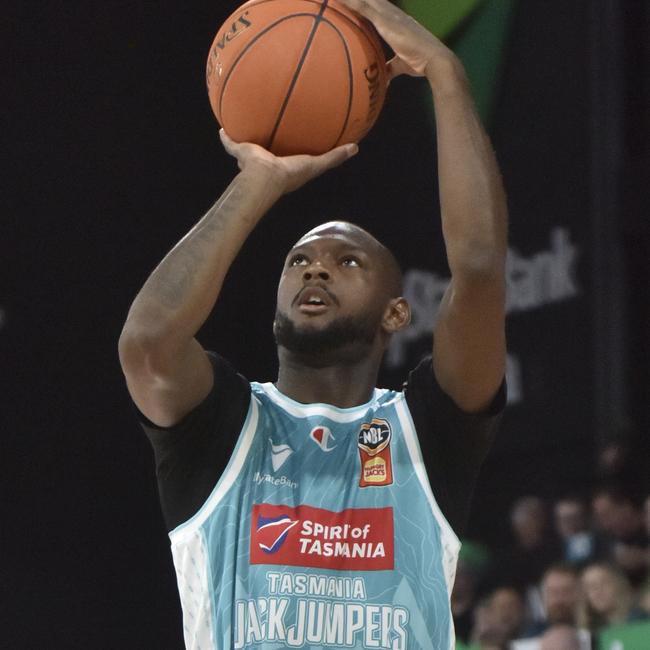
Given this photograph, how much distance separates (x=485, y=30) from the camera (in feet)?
20.7

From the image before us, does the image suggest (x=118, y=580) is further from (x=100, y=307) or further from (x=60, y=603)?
(x=100, y=307)

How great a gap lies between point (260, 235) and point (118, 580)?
218 centimetres

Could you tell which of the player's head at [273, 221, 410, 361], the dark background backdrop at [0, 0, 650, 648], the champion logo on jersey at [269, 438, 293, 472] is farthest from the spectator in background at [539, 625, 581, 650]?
the champion logo on jersey at [269, 438, 293, 472]

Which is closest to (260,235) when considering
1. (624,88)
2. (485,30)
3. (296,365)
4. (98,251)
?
(98,251)

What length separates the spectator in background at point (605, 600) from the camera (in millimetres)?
4719

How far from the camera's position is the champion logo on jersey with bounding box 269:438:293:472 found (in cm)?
270

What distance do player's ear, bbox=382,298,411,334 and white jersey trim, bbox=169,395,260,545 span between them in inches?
17.5

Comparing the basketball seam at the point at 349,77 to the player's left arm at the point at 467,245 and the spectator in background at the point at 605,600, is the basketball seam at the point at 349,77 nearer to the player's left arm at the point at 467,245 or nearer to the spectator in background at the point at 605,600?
the player's left arm at the point at 467,245

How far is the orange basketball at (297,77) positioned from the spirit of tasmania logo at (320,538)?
79cm

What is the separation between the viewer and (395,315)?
300 centimetres

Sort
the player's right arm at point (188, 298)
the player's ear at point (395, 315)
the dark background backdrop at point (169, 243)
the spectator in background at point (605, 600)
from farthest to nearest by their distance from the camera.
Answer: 1. the dark background backdrop at point (169, 243)
2. the spectator in background at point (605, 600)
3. the player's ear at point (395, 315)
4. the player's right arm at point (188, 298)

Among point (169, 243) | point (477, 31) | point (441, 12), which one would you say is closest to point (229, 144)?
point (477, 31)

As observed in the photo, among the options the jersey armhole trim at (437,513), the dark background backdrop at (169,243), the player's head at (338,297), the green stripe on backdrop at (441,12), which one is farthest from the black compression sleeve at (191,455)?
the green stripe on backdrop at (441,12)

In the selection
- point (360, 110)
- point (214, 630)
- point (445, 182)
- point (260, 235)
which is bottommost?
point (214, 630)
